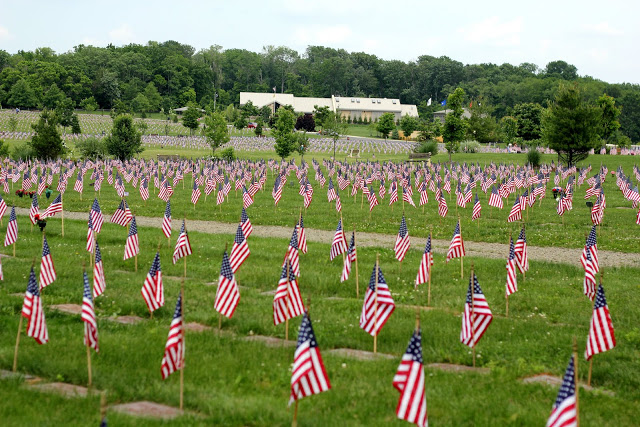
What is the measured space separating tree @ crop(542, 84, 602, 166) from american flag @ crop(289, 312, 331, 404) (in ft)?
162

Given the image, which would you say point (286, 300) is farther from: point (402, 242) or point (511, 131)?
point (511, 131)

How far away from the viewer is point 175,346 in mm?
8461

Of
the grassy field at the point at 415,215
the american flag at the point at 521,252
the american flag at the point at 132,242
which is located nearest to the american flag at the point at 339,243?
the american flag at the point at 521,252

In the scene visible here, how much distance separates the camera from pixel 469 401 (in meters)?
8.52

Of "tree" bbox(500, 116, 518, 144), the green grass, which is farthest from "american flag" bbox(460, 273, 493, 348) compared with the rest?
"tree" bbox(500, 116, 518, 144)

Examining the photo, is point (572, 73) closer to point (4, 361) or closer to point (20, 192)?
point (20, 192)

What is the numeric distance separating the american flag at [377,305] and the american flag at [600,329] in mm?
2769

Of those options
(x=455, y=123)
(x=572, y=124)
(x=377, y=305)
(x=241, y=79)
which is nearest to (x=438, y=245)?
(x=377, y=305)

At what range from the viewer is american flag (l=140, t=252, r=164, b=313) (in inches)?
467

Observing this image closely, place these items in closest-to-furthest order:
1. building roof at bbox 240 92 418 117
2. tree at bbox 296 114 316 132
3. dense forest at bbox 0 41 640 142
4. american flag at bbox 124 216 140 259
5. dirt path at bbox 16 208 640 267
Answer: american flag at bbox 124 216 140 259, dirt path at bbox 16 208 640 267, tree at bbox 296 114 316 132, dense forest at bbox 0 41 640 142, building roof at bbox 240 92 418 117

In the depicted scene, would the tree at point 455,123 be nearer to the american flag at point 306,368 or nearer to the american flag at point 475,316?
the american flag at point 475,316

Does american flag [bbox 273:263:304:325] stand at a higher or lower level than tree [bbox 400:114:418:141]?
lower

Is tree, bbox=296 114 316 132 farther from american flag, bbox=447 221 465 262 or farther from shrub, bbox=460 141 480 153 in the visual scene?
american flag, bbox=447 221 465 262

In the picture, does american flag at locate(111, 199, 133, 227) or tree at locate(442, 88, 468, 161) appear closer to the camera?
american flag at locate(111, 199, 133, 227)
